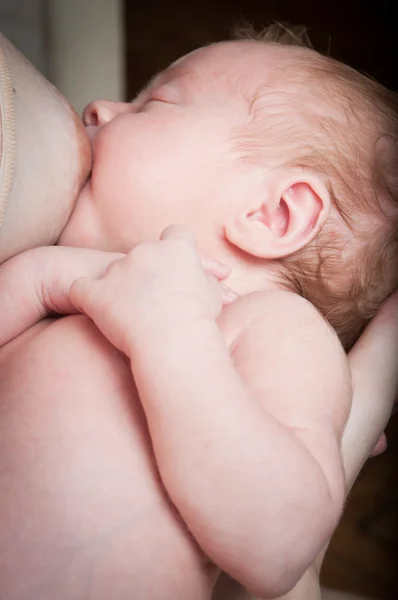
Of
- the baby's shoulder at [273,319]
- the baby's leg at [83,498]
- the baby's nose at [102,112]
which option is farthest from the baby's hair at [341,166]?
the baby's leg at [83,498]

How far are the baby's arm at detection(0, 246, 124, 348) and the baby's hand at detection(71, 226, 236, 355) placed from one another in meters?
0.06

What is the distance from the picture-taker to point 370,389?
2.90 feet

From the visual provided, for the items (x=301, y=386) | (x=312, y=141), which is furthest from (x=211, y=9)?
(x=301, y=386)

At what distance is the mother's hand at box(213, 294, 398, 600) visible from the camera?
85 centimetres

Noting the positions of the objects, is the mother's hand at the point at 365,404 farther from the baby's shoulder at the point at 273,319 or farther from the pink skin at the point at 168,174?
the pink skin at the point at 168,174

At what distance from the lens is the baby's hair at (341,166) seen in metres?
0.89

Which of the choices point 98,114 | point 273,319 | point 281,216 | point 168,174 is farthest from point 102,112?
point 273,319

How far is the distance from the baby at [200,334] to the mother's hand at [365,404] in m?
0.07

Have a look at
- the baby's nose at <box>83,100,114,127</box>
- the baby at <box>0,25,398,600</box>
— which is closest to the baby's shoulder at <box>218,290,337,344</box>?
the baby at <box>0,25,398,600</box>

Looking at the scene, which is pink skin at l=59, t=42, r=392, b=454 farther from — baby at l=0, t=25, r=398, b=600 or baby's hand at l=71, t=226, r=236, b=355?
baby's hand at l=71, t=226, r=236, b=355

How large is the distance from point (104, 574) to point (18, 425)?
0.17 meters

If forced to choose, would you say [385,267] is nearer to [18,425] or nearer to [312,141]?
[312,141]

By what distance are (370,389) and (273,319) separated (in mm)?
196

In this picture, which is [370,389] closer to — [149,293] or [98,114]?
[149,293]
